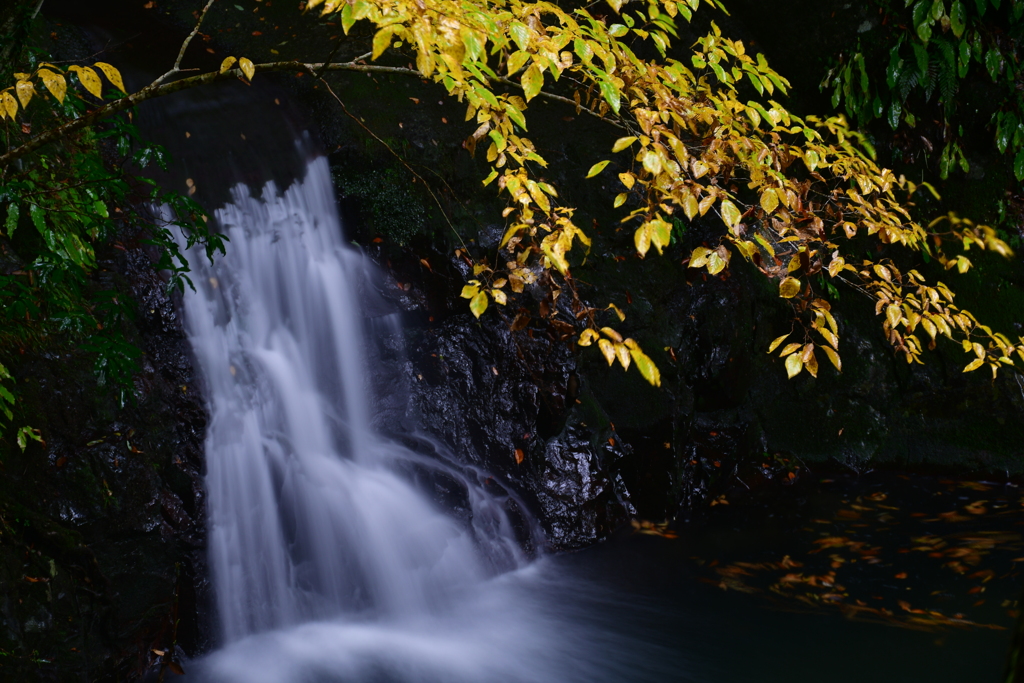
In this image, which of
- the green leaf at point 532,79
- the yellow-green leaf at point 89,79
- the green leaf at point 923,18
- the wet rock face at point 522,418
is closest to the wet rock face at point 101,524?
the wet rock face at point 522,418

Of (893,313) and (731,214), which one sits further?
(893,313)

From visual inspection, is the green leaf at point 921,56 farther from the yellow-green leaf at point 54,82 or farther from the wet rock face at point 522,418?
the yellow-green leaf at point 54,82

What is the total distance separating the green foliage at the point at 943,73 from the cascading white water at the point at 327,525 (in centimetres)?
474

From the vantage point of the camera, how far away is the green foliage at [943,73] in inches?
223

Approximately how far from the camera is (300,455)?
445cm

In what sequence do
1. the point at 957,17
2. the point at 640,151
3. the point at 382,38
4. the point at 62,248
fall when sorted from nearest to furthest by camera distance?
the point at 382,38, the point at 640,151, the point at 62,248, the point at 957,17

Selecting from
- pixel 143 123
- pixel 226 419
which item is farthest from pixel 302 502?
pixel 143 123

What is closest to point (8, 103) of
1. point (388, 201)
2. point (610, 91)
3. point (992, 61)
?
point (610, 91)

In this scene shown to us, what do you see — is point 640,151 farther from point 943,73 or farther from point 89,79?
point 943,73

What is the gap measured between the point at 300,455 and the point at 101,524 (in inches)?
48.8

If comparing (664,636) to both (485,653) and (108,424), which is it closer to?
(485,653)

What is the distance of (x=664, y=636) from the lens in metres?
4.03

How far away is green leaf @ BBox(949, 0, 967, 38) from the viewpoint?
5.40 metres

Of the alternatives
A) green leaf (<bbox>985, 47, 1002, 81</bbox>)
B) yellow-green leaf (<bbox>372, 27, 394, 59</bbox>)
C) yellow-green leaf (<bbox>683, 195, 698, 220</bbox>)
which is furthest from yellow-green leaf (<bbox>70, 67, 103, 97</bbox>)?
green leaf (<bbox>985, 47, 1002, 81</bbox>)
